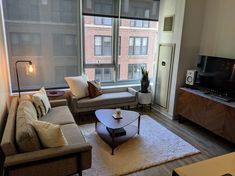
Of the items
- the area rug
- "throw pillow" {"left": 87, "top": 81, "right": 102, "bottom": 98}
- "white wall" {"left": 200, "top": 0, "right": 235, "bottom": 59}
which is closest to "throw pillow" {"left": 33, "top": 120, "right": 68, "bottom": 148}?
the area rug

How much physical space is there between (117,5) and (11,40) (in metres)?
2.30

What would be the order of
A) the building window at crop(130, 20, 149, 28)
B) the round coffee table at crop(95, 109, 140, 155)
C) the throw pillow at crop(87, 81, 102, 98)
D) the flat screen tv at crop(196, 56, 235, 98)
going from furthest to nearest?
the building window at crop(130, 20, 149, 28), the throw pillow at crop(87, 81, 102, 98), the flat screen tv at crop(196, 56, 235, 98), the round coffee table at crop(95, 109, 140, 155)

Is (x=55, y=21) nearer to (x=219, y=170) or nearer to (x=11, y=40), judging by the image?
(x=11, y=40)

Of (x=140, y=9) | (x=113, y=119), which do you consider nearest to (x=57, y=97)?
(x=113, y=119)

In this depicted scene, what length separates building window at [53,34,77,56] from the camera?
3869 millimetres

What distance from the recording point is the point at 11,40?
3561 mm

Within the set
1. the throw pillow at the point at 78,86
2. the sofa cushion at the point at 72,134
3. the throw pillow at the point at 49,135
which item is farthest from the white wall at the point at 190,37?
the throw pillow at the point at 49,135

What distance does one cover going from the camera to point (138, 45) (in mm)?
4645

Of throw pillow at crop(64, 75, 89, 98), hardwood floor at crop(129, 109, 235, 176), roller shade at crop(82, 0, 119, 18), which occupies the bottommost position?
hardwood floor at crop(129, 109, 235, 176)

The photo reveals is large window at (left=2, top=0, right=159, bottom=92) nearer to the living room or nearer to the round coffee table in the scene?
the living room

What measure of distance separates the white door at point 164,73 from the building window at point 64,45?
1956 mm

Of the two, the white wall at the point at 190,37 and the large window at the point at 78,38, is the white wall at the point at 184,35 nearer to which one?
the white wall at the point at 190,37

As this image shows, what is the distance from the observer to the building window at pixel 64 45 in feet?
12.7

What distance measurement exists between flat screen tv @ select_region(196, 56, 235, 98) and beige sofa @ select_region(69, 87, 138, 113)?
4.76 ft
